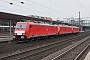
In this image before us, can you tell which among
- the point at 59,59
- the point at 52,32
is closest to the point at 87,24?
the point at 52,32

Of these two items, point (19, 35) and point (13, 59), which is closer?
point (13, 59)

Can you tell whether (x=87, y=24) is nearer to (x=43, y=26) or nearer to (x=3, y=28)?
(x=3, y=28)

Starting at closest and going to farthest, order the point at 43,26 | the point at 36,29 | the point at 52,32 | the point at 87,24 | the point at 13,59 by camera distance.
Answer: the point at 13,59
the point at 36,29
the point at 43,26
the point at 52,32
the point at 87,24

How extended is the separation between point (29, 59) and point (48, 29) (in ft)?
73.4

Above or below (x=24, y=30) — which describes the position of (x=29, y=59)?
below

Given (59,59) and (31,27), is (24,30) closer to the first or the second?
(31,27)

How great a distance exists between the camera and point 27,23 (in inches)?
1032

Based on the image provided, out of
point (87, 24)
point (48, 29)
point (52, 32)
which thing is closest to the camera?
point (48, 29)

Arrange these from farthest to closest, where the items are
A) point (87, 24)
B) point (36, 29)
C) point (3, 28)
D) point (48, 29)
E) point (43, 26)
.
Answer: point (87, 24)
point (3, 28)
point (48, 29)
point (43, 26)
point (36, 29)

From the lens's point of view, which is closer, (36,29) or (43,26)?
(36,29)

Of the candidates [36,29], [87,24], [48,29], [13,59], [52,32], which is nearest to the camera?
[13,59]

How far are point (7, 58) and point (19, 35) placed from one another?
13.1m

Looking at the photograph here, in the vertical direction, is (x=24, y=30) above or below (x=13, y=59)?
above

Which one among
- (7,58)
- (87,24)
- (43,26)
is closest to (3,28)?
(43,26)
